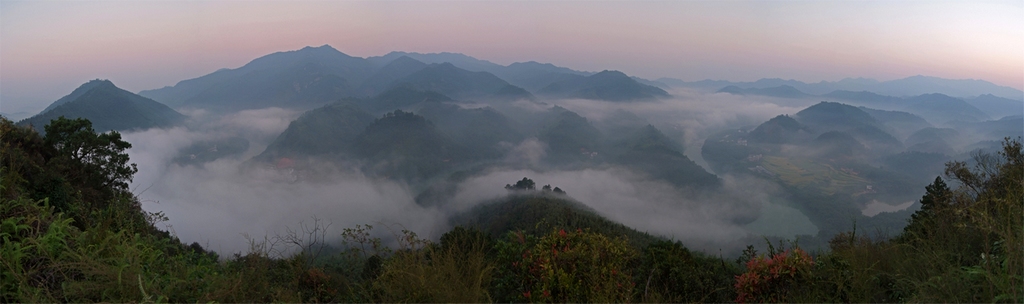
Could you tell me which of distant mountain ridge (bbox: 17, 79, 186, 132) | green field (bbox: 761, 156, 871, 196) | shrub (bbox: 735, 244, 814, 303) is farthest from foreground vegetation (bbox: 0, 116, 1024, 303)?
distant mountain ridge (bbox: 17, 79, 186, 132)

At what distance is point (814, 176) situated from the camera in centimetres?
14175

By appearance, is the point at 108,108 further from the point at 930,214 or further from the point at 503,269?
the point at 930,214

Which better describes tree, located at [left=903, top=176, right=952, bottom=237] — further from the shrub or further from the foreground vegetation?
the shrub

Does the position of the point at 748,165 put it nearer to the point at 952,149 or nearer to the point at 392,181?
the point at 952,149

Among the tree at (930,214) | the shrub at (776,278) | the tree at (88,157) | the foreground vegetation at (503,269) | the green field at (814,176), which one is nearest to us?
the foreground vegetation at (503,269)

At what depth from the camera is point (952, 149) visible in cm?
15412

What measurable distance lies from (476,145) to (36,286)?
614ft

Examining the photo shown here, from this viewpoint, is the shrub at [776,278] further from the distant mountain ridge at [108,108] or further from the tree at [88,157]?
the distant mountain ridge at [108,108]

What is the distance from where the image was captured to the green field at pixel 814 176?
124 metres

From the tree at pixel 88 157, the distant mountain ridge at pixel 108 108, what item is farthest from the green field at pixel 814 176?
the distant mountain ridge at pixel 108 108

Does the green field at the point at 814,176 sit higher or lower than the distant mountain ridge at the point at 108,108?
lower

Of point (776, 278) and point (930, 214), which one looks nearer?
point (776, 278)

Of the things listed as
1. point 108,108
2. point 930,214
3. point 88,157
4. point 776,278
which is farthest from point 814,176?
point 108,108

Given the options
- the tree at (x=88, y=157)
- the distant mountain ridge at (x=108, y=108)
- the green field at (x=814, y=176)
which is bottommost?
the green field at (x=814, y=176)
